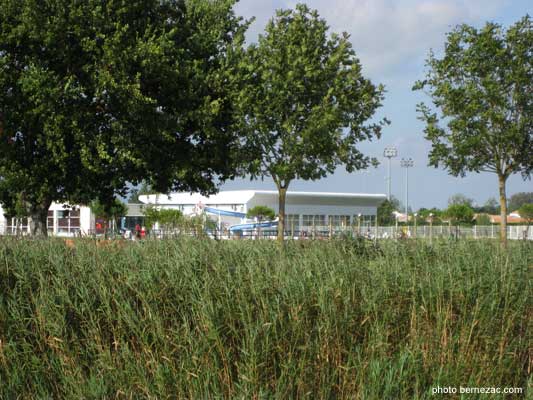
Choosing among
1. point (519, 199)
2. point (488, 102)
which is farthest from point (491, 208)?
point (488, 102)

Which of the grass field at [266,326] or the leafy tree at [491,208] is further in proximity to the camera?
the leafy tree at [491,208]

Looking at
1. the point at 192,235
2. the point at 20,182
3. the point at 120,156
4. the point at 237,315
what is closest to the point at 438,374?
the point at 237,315

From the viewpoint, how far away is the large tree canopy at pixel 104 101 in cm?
2370

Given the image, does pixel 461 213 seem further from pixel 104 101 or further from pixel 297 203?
pixel 104 101

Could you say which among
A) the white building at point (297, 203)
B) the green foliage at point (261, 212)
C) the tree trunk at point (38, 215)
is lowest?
the tree trunk at point (38, 215)

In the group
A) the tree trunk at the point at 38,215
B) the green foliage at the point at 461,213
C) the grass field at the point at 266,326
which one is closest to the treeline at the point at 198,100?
the tree trunk at the point at 38,215

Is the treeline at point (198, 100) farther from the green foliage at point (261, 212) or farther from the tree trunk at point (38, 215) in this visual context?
the green foliage at point (261, 212)

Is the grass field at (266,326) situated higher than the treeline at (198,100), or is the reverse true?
the treeline at (198,100)

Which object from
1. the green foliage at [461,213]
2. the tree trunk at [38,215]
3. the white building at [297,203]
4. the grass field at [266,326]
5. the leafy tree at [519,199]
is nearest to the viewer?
the grass field at [266,326]

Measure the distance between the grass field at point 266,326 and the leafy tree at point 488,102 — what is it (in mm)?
18390

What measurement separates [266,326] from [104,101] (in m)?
18.9

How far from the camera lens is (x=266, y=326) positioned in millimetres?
7270

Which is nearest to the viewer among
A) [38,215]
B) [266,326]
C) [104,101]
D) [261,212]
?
[266,326]

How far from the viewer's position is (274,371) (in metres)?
7.14
